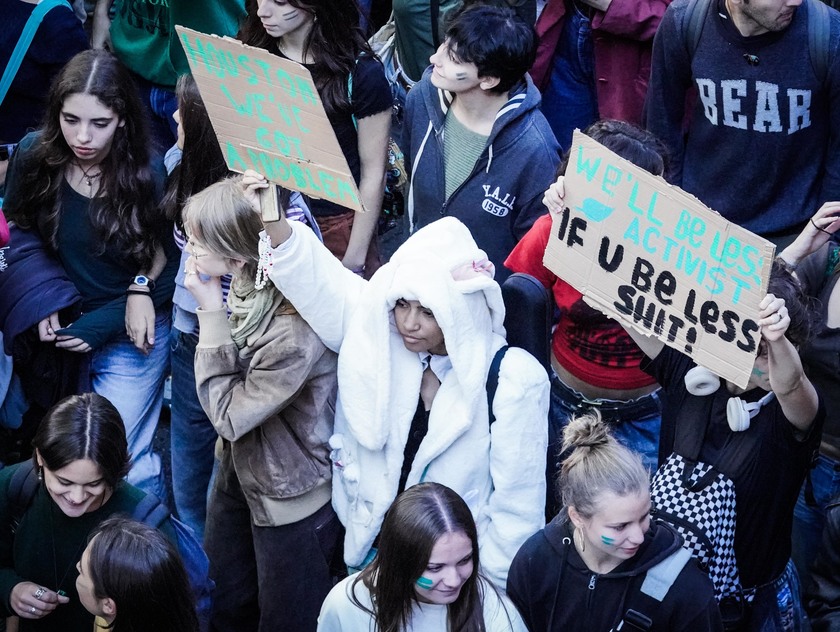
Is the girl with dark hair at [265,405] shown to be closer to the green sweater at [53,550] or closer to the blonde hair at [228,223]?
the blonde hair at [228,223]

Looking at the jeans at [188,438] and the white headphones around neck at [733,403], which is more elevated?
the white headphones around neck at [733,403]

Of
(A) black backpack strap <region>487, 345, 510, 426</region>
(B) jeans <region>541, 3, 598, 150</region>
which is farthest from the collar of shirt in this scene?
(B) jeans <region>541, 3, 598, 150</region>

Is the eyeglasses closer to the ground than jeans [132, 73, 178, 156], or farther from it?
farther from it

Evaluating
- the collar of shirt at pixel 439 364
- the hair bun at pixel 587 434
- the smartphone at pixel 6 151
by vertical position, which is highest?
the hair bun at pixel 587 434

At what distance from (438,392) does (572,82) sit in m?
2.52

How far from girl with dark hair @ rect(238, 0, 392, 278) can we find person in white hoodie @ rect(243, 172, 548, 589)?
1004 mm

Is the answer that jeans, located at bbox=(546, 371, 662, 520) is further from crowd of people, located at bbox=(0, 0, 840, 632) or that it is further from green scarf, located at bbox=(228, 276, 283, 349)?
green scarf, located at bbox=(228, 276, 283, 349)

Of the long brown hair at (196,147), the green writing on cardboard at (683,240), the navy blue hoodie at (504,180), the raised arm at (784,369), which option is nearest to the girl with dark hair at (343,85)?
the navy blue hoodie at (504,180)

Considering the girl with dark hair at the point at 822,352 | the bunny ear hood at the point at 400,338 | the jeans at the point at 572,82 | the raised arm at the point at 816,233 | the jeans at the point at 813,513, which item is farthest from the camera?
the jeans at the point at 572,82

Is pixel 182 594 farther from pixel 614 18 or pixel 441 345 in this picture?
pixel 614 18

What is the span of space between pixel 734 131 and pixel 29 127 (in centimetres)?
306

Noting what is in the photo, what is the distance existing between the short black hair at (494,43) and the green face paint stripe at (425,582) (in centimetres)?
218

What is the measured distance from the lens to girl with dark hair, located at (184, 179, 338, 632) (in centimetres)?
400

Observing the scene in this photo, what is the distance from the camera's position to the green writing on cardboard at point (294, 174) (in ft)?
12.5
